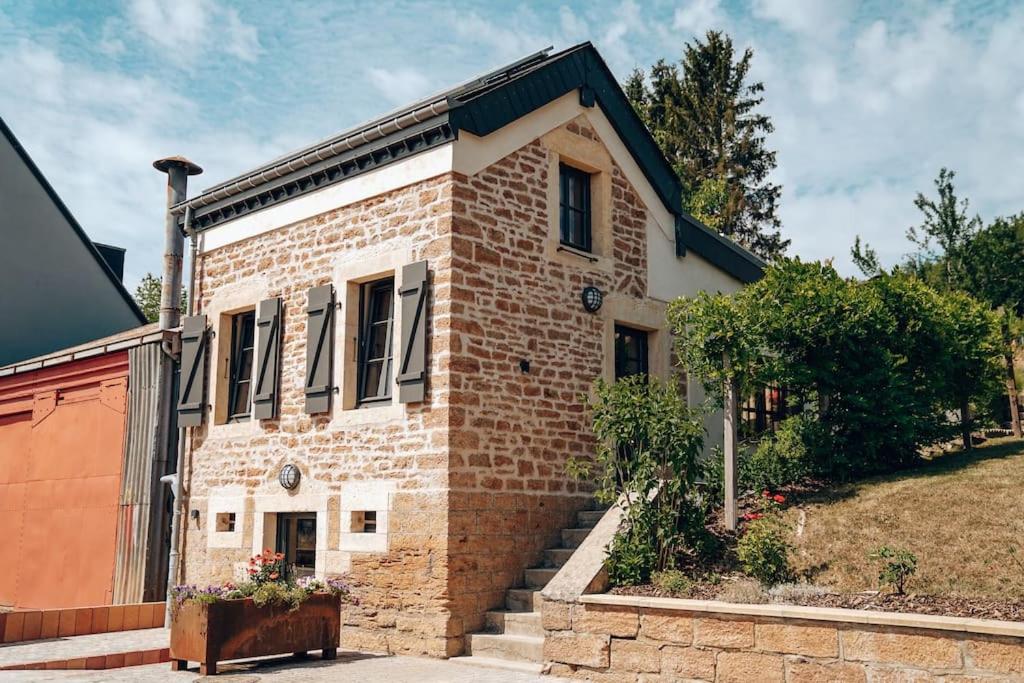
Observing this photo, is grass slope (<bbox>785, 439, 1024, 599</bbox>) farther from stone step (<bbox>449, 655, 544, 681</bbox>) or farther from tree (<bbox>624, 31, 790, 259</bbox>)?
tree (<bbox>624, 31, 790, 259</bbox>)

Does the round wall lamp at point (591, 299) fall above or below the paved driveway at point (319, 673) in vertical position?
above

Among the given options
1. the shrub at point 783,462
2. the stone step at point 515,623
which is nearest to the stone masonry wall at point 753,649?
the stone step at point 515,623

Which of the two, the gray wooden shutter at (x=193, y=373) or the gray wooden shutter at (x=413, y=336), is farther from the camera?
the gray wooden shutter at (x=193, y=373)

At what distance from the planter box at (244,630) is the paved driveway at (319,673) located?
138 mm

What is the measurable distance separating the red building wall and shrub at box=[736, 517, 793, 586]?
31.3ft

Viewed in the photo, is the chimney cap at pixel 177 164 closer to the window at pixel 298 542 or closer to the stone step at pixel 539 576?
the window at pixel 298 542

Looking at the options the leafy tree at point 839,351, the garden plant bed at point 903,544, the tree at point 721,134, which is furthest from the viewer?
the tree at point 721,134

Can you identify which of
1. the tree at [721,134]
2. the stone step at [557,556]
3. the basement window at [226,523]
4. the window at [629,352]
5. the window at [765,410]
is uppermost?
the tree at [721,134]

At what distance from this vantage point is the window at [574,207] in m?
10.9

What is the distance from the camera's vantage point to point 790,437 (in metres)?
10.1

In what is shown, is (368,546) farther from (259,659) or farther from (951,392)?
(951,392)

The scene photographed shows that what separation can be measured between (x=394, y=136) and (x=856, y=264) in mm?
12128

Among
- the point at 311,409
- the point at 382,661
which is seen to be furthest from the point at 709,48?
the point at 382,661

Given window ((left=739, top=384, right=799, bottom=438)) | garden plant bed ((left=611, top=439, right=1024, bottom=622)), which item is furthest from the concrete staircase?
window ((left=739, top=384, right=799, bottom=438))
